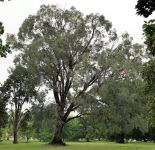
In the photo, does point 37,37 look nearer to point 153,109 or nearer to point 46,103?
point 46,103

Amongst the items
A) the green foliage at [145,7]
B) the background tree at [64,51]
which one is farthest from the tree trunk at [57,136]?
the green foliage at [145,7]

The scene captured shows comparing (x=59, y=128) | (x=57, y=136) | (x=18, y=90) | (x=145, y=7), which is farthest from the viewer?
(x=18, y=90)

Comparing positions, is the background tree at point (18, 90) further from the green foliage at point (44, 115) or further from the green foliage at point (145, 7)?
the green foliage at point (145, 7)

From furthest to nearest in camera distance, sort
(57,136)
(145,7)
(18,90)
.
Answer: (18,90) < (57,136) < (145,7)

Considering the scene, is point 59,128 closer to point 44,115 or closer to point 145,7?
point 44,115

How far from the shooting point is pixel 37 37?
65.2m

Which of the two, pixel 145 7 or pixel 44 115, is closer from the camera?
pixel 145 7

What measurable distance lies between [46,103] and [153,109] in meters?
26.8

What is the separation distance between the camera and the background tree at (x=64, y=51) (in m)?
59.8

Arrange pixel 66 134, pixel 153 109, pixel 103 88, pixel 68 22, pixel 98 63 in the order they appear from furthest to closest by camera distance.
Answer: pixel 66 134 < pixel 68 22 < pixel 98 63 < pixel 103 88 < pixel 153 109

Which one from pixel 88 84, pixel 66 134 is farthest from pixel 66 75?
pixel 66 134

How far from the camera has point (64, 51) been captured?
2448 inches

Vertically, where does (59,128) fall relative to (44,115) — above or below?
below

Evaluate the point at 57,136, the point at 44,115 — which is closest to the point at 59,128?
A: the point at 57,136
